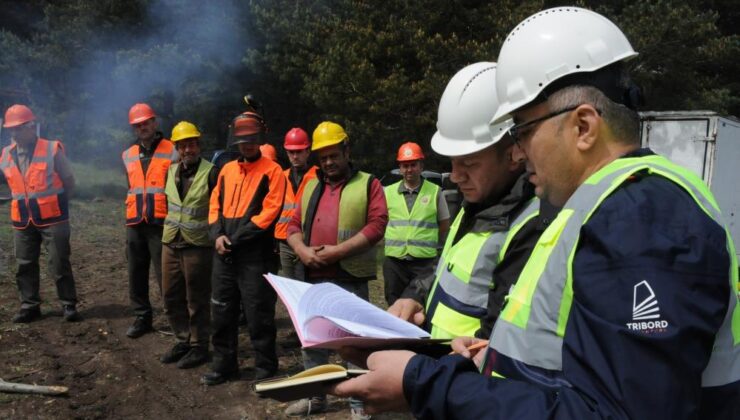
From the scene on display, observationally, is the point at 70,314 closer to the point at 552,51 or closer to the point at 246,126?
the point at 246,126

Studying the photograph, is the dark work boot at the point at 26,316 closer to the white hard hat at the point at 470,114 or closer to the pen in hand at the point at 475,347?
the white hard hat at the point at 470,114

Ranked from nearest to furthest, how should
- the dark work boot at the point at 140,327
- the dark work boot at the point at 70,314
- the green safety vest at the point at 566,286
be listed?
the green safety vest at the point at 566,286 → the dark work boot at the point at 140,327 → the dark work boot at the point at 70,314

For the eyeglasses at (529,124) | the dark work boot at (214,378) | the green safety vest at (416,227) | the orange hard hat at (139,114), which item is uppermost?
the orange hard hat at (139,114)

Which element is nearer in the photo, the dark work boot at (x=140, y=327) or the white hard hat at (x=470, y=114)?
the white hard hat at (x=470, y=114)

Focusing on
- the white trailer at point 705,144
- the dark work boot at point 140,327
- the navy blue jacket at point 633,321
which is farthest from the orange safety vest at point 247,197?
the white trailer at point 705,144

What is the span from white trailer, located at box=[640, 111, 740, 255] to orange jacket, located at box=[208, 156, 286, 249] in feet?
21.3

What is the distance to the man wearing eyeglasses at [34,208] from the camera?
5934mm

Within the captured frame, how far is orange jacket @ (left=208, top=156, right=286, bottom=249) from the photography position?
4.45 metres

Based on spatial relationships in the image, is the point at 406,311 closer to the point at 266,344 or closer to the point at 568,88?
the point at 568,88

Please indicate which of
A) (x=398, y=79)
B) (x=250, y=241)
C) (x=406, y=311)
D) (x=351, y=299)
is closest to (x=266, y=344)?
(x=250, y=241)

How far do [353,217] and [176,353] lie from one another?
233 cm

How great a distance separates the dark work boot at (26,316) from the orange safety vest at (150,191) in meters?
1.61

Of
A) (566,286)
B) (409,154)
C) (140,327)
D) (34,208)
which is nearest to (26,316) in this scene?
(34,208)

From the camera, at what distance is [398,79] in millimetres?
12992
